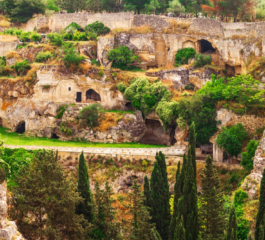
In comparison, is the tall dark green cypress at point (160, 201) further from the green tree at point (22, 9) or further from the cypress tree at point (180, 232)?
Result: the green tree at point (22, 9)

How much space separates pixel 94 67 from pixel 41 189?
21.5 m

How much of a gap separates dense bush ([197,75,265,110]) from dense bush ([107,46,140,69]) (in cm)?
1016

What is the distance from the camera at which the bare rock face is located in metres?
30.8

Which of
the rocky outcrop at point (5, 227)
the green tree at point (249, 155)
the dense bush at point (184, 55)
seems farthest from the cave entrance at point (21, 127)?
the rocky outcrop at point (5, 227)

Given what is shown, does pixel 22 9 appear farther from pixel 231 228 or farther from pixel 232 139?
pixel 231 228

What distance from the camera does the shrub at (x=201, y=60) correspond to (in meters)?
47.1

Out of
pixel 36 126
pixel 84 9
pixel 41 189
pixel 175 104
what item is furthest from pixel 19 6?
pixel 41 189

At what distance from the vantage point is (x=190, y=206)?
27.5 metres

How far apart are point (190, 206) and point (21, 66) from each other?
27287 mm

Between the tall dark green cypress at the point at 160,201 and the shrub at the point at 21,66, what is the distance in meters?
21.4

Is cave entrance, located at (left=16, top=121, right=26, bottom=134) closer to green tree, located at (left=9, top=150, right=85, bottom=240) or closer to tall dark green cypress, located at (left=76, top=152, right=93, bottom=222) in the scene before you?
tall dark green cypress, located at (left=76, top=152, right=93, bottom=222)

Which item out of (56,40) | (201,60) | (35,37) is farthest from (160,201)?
(35,37)

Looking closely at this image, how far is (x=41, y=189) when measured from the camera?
27.8 meters

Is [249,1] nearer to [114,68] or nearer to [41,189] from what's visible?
[114,68]
